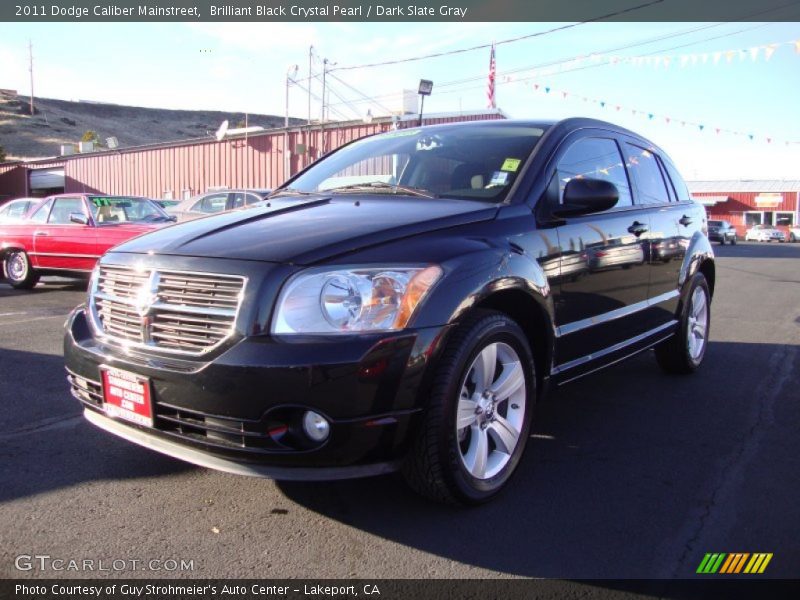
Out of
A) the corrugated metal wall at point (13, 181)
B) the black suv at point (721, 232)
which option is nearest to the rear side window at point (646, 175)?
the black suv at point (721, 232)

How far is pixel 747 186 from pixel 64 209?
213ft

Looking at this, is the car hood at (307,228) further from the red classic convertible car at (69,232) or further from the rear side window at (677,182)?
the red classic convertible car at (69,232)

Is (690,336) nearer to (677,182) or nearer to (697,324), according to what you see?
(697,324)

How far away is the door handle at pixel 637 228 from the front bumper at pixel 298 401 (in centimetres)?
211

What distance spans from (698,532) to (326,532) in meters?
1.52

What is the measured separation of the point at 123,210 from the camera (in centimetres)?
1067

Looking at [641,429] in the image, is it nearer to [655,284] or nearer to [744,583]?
[655,284]

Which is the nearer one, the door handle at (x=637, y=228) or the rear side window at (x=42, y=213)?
the door handle at (x=637, y=228)

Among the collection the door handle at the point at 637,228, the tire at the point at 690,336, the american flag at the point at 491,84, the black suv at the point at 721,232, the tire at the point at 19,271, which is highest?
the american flag at the point at 491,84

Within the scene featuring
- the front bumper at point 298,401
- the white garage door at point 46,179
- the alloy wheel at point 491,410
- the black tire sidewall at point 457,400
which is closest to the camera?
the front bumper at point 298,401

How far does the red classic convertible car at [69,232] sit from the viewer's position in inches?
399

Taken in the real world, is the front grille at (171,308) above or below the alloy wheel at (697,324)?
above

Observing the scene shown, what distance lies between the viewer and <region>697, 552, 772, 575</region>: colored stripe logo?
250 centimetres

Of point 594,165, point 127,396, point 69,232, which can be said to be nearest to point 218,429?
point 127,396
